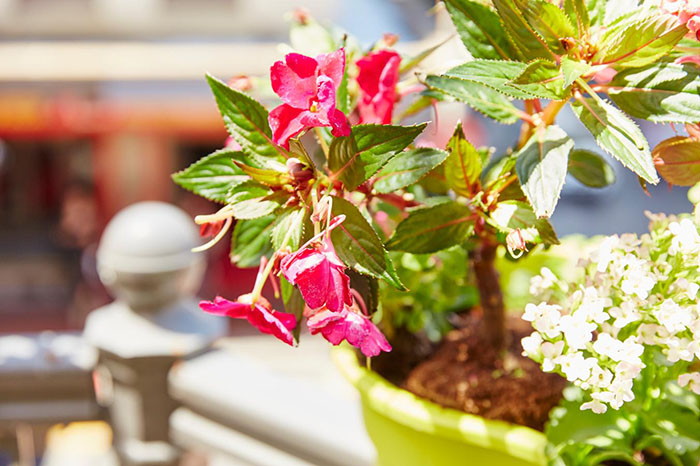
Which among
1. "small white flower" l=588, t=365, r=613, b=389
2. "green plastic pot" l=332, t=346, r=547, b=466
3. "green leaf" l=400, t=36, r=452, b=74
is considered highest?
"green leaf" l=400, t=36, r=452, b=74

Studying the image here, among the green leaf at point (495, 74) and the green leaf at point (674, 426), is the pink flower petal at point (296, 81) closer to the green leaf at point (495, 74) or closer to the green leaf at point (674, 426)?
Answer: the green leaf at point (495, 74)

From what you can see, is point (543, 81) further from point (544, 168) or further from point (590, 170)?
point (590, 170)

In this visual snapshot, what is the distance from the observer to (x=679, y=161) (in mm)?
425

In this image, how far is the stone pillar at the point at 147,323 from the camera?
100 centimetres

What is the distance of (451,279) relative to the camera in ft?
2.31

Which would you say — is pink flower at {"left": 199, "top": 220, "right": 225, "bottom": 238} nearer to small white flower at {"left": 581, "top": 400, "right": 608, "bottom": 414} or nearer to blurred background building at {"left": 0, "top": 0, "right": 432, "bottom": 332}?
small white flower at {"left": 581, "top": 400, "right": 608, "bottom": 414}

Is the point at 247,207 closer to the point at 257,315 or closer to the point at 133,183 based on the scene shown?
the point at 257,315

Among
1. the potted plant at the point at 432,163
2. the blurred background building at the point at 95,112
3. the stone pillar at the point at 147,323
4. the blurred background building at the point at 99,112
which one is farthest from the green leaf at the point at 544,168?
the blurred background building at the point at 95,112

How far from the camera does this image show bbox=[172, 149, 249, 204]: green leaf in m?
0.47

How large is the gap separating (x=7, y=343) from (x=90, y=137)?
6379mm

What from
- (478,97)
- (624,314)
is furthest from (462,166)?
(624,314)

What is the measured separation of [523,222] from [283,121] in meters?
0.18

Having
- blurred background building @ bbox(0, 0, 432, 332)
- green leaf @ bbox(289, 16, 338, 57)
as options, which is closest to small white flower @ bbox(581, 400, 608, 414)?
green leaf @ bbox(289, 16, 338, 57)

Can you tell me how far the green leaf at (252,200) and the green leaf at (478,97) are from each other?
0.44ft
